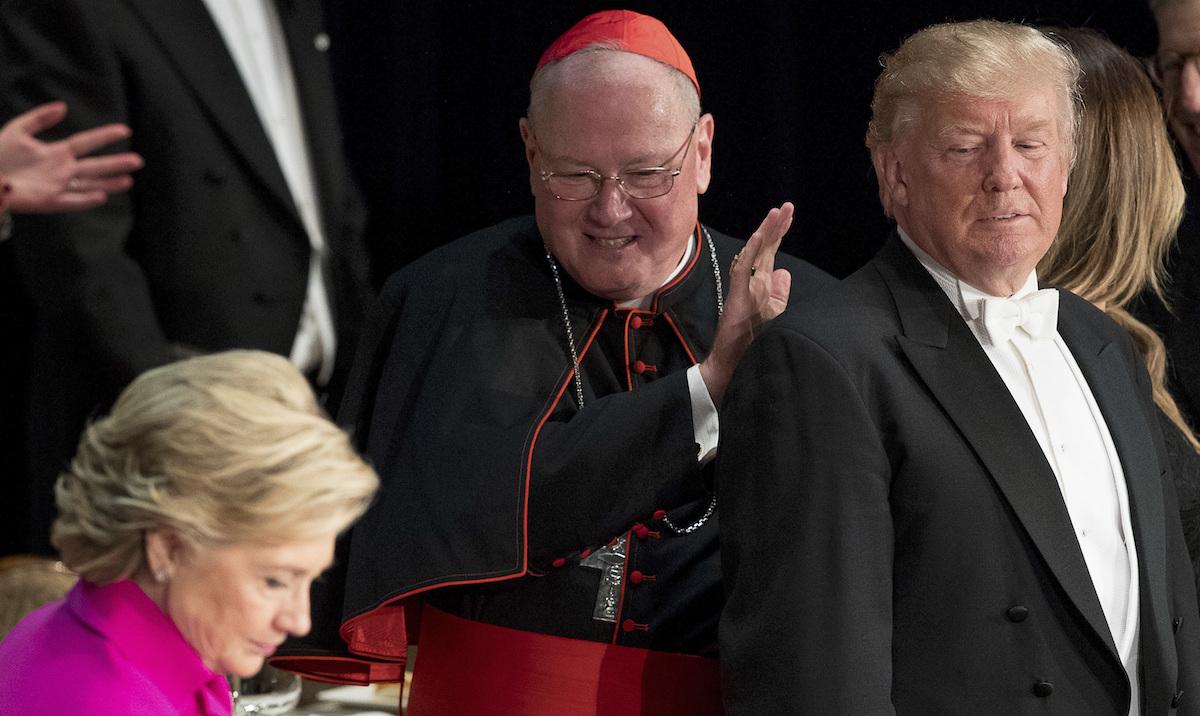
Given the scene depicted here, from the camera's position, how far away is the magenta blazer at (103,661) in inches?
68.8

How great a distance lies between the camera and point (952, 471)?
2164mm

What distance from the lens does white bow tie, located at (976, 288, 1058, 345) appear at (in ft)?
7.56

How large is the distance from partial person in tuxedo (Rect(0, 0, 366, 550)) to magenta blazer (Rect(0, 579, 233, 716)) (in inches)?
72.9

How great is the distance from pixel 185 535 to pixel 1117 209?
1939mm

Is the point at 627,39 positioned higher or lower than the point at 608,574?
higher

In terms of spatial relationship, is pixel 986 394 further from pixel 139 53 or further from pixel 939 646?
pixel 139 53

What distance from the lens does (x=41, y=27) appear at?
352cm

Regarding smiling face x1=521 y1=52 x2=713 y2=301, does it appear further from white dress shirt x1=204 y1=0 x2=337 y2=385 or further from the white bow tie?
white dress shirt x1=204 y1=0 x2=337 y2=385

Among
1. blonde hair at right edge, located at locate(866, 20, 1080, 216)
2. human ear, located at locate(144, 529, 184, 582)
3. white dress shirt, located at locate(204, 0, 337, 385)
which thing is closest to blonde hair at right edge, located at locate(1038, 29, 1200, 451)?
blonde hair at right edge, located at locate(866, 20, 1080, 216)

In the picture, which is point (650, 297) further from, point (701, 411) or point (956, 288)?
point (956, 288)

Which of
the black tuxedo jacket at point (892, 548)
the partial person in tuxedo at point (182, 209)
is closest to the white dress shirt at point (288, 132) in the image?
the partial person in tuxedo at point (182, 209)

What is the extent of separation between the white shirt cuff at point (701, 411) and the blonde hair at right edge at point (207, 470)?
0.82 metres

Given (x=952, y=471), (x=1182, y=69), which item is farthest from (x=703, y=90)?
(x=952, y=471)

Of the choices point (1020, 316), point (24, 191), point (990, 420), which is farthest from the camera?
point (24, 191)
